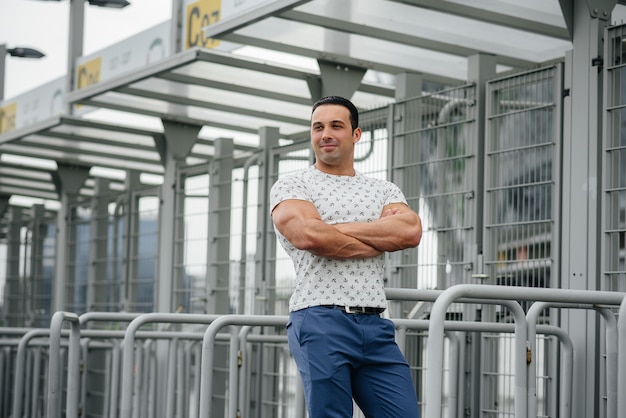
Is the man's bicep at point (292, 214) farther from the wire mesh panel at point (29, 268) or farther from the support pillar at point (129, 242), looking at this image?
the wire mesh panel at point (29, 268)

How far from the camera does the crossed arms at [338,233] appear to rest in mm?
4051

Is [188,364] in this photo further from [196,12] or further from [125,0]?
[125,0]

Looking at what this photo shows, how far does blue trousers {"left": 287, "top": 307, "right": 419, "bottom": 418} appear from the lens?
3.96 m

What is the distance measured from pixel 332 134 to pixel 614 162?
9.83 feet

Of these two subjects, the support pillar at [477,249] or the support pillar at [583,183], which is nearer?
the support pillar at [583,183]

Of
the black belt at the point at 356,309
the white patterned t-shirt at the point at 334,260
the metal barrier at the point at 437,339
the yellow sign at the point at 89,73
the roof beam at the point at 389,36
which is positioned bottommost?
the metal barrier at the point at 437,339

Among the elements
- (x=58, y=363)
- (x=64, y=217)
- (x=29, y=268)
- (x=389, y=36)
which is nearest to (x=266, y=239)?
(x=389, y=36)

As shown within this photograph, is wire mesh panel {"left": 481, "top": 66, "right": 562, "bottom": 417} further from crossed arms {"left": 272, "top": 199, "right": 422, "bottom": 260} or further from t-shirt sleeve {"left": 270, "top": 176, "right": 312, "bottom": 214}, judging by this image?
t-shirt sleeve {"left": 270, "top": 176, "right": 312, "bottom": 214}

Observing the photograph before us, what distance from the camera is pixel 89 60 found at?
39.9 ft

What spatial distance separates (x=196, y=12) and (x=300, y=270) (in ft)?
20.5

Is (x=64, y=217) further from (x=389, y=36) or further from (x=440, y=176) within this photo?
(x=440, y=176)

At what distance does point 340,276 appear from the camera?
4098 millimetres

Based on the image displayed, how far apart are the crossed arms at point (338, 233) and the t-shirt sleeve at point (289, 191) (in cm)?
3

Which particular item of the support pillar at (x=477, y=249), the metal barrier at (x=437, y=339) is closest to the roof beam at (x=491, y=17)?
the support pillar at (x=477, y=249)
